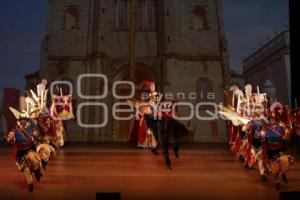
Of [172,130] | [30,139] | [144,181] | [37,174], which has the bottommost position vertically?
[144,181]

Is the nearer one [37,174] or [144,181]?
[37,174]

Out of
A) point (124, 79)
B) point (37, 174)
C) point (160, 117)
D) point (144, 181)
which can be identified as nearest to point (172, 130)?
point (160, 117)

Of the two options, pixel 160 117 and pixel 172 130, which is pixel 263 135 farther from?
pixel 172 130

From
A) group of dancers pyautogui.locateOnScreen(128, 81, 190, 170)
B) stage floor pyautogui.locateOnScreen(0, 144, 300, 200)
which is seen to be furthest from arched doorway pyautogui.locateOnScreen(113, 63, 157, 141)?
group of dancers pyautogui.locateOnScreen(128, 81, 190, 170)

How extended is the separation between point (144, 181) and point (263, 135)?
1874mm

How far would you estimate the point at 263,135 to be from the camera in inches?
217

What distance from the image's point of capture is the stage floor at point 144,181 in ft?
15.8

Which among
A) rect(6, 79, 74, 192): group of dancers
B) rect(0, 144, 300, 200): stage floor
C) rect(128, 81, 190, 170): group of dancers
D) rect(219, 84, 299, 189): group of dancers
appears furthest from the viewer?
rect(128, 81, 190, 170): group of dancers

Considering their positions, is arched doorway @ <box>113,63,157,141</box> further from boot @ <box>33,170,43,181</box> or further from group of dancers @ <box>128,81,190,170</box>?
boot @ <box>33,170,43,181</box>

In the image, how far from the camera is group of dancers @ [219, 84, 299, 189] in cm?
534

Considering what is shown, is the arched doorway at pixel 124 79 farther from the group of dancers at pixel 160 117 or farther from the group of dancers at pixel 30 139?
the group of dancers at pixel 160 117

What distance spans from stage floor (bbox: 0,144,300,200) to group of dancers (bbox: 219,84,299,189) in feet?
0.84

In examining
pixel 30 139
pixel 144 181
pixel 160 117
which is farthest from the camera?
pixel 160 117

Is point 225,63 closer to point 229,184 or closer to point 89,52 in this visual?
point 89,52
